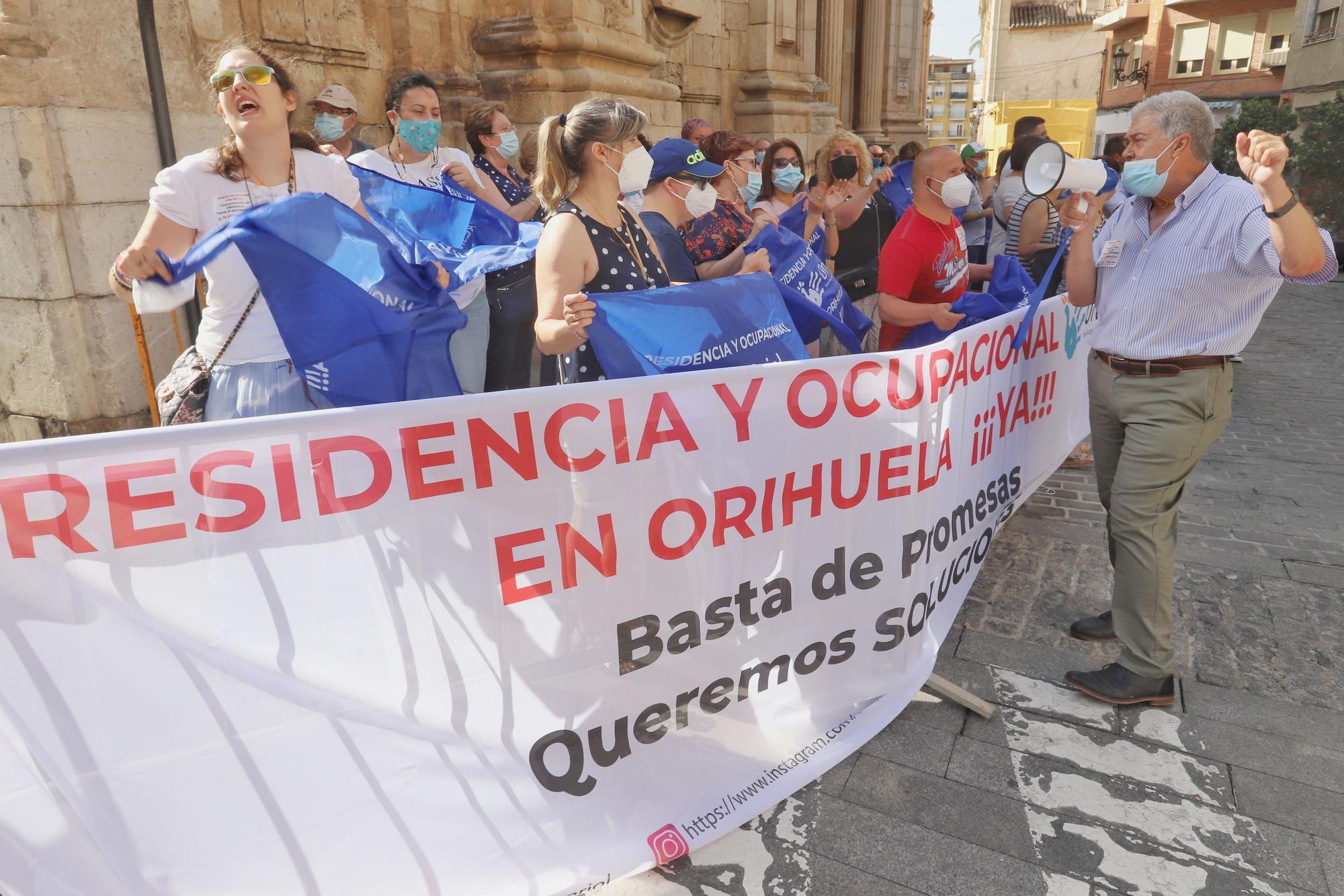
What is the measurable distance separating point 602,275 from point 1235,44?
43.5 m

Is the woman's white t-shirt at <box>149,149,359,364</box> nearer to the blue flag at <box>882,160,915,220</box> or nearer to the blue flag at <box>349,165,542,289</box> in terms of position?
the blue flag at <box>349,165,542,289</box>

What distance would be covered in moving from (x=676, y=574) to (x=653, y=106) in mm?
6794

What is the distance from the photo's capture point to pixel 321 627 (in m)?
1.87

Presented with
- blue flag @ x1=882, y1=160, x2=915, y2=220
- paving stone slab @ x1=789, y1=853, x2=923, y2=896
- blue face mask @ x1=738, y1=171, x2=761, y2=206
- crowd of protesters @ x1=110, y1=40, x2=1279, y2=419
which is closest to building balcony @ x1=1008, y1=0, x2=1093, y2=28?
blue flag @ x1=882, y1=160, x2=915, y2=220

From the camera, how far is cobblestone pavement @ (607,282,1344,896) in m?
2.32

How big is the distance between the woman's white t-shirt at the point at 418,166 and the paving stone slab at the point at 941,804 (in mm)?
2797

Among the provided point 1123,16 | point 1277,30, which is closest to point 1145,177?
point 1277,30

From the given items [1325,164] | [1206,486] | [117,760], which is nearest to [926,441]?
[117,760]

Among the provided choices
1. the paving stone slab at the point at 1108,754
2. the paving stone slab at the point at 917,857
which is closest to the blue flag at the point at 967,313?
the paving stone slab at the point at 1108,754

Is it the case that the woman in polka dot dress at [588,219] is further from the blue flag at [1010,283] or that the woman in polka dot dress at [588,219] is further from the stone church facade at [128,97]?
the stone church facade at [128,97]

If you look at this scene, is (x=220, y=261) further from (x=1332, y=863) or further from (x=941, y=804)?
(x=1332, y=863)

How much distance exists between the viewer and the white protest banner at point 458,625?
5.51 ft

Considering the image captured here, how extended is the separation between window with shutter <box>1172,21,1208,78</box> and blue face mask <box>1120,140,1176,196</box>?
42.6 m

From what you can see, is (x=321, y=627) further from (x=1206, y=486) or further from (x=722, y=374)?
(x=1206, y=486)
